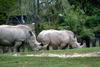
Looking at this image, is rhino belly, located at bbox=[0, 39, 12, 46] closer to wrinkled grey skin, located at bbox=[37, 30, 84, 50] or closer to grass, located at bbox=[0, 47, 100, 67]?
wrinkled grey skin, located at bbox=[37, 30, 84, 50]

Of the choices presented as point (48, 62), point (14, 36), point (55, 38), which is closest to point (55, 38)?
point (55, 38)

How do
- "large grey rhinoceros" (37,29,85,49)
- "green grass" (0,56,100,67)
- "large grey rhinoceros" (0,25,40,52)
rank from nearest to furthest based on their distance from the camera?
"green grass" (0,56,100,67) < "large grey rhinoceros" (0,25,40,52) < "large grey rhinoceros" (37,29,85,49)

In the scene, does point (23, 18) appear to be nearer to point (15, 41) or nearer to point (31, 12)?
point (31, 12)

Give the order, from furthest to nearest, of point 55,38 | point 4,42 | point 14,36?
1. point 55,38
2. point 14,36
3. point 4,42

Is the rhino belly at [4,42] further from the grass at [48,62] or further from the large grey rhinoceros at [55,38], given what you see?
the grass at [48,62]

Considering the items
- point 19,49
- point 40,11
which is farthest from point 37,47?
point 40,11

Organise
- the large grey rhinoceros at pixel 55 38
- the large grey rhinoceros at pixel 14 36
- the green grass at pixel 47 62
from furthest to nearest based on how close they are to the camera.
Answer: the large grey rhinoceros at pixel 55 38 < the large grey rhinoceros at pixel 14 36 < the green grass at pixel 47 62

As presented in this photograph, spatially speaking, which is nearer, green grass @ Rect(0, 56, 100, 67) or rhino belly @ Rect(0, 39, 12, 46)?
green grass @ Rect(0, 56, 100, 67)

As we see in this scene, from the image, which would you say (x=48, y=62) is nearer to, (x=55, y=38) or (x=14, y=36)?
(x=14, y=36)

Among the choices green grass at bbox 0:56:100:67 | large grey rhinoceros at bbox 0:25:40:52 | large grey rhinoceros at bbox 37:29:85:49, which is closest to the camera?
green grass at bbox 0:56:100:67

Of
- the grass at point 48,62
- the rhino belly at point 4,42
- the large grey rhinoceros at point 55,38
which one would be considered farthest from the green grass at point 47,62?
the large grey rhinoceros at point 55,38

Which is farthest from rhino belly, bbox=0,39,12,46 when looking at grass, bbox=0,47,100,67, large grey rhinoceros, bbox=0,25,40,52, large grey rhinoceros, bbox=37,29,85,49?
grass, bbox=0,47,100,67

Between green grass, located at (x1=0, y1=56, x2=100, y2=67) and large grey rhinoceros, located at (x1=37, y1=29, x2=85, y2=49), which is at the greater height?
green grass, located at (x1=0, y1=56, x2=100, y2=67)

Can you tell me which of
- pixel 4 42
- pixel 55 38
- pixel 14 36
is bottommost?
pixel 55 38
